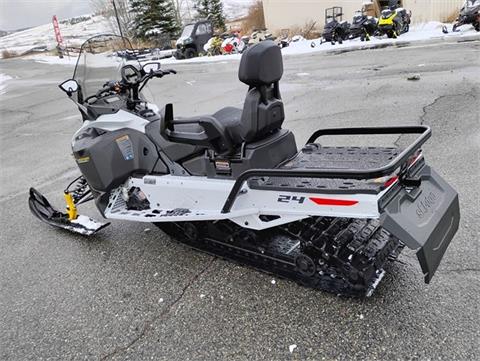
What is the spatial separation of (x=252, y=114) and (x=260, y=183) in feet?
1.36

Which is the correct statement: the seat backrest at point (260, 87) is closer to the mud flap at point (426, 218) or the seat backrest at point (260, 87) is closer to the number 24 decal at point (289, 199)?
the number 24 decal at point (289, 199)

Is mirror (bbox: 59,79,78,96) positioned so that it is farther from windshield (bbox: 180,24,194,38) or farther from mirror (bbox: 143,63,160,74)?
windshield (bbox: 180,24,194,38)

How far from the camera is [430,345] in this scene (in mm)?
2047

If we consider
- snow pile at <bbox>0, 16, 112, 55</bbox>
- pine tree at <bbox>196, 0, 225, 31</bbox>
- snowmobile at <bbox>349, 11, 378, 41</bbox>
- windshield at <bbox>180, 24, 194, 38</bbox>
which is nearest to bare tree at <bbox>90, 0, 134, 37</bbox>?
A: snow pile at <bbox>0, 16, 112, 55</bbox>

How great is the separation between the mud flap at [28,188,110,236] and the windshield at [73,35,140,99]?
3.55 ft

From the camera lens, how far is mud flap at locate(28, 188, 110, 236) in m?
3.59

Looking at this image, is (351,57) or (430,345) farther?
(351,57)

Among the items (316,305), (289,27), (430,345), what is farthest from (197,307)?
(289,27)

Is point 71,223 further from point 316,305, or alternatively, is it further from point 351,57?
point 351,57

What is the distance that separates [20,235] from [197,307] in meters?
2.22

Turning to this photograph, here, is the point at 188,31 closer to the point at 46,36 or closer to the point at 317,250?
the point at 317,250

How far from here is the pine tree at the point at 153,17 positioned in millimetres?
28844

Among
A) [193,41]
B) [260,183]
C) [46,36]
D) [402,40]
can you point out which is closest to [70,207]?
[260,183]

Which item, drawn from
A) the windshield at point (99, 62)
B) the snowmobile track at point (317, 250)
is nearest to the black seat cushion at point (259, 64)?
the snowmobile track at point (317, 250)
